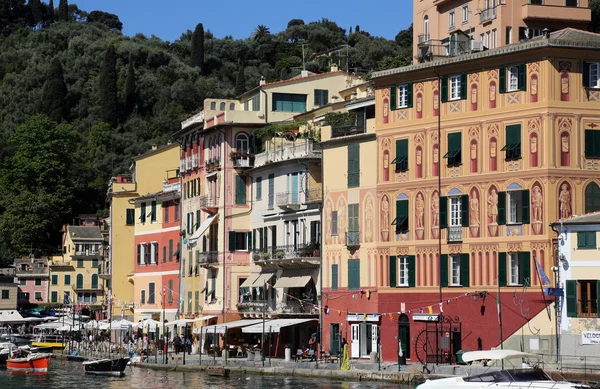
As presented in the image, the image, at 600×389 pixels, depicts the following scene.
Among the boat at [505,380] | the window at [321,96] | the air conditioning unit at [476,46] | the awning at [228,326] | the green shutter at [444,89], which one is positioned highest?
the window at [321,96]

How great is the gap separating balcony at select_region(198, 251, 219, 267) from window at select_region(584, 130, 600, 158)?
105 feet

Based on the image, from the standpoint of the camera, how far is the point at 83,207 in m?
168

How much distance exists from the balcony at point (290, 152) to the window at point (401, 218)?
9854mm

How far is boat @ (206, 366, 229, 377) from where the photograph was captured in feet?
229

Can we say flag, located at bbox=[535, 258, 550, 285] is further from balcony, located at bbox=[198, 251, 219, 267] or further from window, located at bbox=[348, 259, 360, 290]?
balcony, located at bbox=[198, 251, 219, 267]

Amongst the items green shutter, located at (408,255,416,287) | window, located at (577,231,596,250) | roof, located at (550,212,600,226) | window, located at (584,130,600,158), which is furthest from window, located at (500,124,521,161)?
green shutter, located at (408,255,416,287)

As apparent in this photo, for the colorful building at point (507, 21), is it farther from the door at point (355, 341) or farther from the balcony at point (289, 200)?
the door at point (355, 341)

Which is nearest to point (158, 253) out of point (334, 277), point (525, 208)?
point (334, 277)

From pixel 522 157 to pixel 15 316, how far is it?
72536 millimetres

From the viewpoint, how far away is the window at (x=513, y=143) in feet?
208

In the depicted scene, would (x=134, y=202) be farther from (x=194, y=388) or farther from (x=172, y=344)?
(x=194, y=388)

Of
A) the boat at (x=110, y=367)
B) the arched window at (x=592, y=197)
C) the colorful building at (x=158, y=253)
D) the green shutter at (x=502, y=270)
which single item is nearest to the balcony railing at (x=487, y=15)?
the arched window at (x=592, y=197)

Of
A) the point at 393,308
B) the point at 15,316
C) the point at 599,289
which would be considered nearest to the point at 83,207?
the point at 15,316

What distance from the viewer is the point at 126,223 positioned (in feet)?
370
